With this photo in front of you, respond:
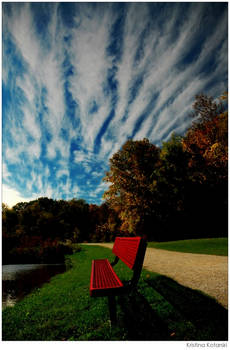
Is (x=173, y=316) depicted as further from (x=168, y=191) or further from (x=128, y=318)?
(x=168, y=191)

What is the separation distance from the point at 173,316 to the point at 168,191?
1763cm

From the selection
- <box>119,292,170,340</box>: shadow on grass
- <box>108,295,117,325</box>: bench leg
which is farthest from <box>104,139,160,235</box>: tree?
<box>108,295,117,325</box>: bench leg

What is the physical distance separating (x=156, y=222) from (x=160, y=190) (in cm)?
439

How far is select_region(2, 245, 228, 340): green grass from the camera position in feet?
7.18

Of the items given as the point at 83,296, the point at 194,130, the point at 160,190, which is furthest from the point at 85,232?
the point at 83,296

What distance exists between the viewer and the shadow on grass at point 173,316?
2150 millimetres

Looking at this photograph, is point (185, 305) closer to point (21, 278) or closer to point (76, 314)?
point (76, 314)

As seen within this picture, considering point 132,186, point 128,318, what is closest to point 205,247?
point 132,186

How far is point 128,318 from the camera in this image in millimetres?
2521

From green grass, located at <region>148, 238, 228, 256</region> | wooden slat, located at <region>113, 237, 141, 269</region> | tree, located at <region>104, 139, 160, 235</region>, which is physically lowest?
green grass, located at <region>148, 238, 228, 256</region>

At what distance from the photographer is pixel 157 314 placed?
2.59 meters

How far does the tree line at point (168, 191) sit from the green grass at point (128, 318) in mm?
8756

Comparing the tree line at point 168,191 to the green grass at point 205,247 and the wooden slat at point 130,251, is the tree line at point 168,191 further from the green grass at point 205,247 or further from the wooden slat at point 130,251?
the wooden slat at point 130,251

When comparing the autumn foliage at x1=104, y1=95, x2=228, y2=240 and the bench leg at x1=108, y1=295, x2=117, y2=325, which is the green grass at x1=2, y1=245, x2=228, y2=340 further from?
the autumn foliage at x1=104, y1=95, x2=228, y2=240
